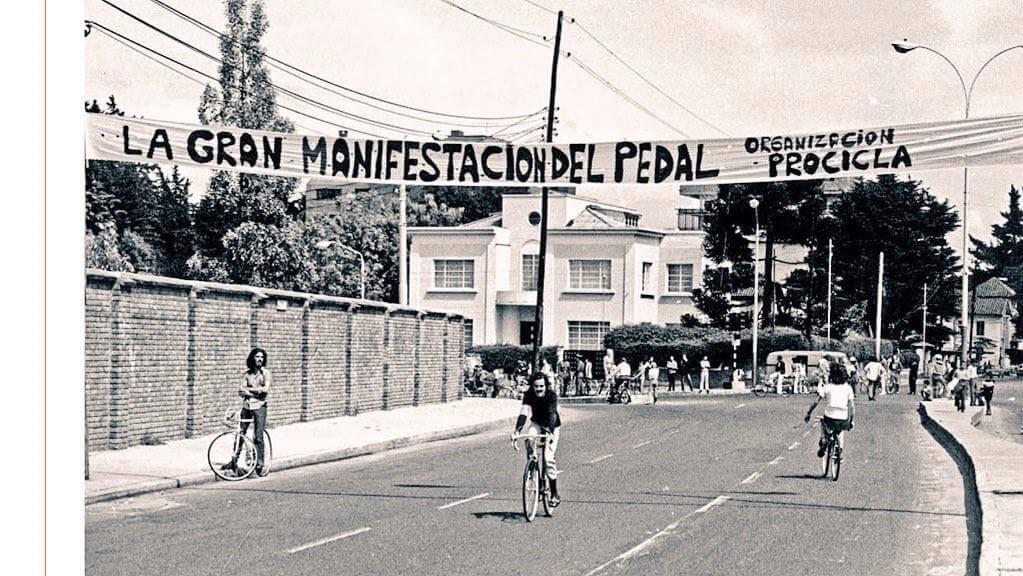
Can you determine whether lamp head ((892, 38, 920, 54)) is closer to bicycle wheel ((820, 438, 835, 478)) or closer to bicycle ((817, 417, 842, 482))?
bicycle ((817, 417, 842, 482))

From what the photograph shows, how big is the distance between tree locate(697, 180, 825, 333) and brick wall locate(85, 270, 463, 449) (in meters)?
8.19

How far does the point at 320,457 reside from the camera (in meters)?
21.1

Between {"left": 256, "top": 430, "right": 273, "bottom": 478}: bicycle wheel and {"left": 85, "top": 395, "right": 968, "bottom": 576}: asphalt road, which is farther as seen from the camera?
{"left": 256, "top": 430, "right": 273, "bottom": 478}: bicycle wheel

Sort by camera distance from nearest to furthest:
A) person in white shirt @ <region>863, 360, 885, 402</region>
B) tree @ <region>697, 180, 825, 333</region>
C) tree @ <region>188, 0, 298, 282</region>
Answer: tree @ <region>188, 0, 298, 282</region> < tree @ <region>697, 180, 825, 333</region> < person in white shirt @ <region>863, 360, 885, 402</region>

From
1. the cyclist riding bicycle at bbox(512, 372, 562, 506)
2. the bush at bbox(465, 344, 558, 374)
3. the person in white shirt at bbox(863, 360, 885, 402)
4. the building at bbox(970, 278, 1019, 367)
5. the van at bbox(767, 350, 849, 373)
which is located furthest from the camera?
the bush at bbox(465, 344, 558, 374)

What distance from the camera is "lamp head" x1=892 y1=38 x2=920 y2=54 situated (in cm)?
1189

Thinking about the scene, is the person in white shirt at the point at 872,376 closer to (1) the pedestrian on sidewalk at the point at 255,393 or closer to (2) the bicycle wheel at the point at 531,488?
(1) the pedestrian on sidewalk at the point at 255,393

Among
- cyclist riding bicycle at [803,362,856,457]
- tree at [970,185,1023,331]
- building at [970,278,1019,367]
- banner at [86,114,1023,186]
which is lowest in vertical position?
cyclist riding bicycle at [803,362,856,457]

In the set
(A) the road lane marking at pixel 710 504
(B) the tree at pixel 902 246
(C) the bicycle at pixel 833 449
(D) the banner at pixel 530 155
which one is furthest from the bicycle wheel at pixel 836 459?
(D) the banner at pixel 530 155

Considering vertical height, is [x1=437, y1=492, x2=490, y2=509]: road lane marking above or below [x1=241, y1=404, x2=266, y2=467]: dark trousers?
below

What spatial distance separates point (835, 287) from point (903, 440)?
3.34 meters

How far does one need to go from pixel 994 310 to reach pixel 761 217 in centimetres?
1702

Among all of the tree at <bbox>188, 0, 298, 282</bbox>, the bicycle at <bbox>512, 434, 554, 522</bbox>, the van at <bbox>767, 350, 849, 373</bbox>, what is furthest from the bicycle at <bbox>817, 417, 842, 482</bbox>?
the van at <bbox>767, 350, 849, 373</bbox>

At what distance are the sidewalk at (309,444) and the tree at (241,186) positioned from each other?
525 cm
